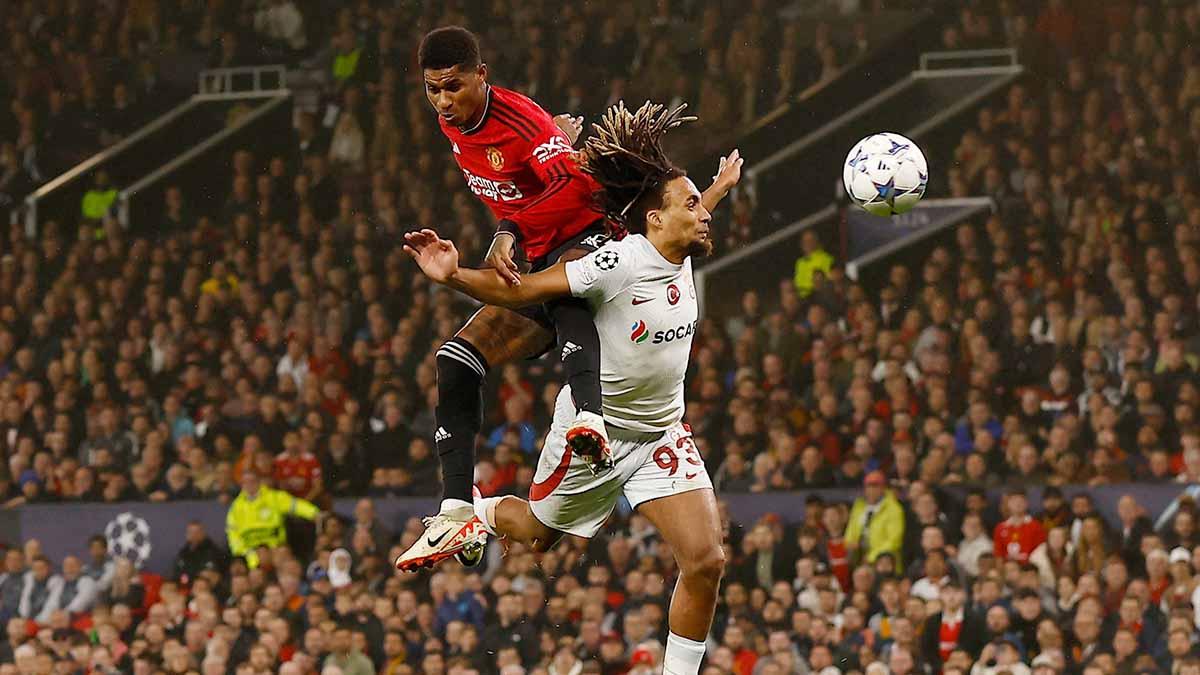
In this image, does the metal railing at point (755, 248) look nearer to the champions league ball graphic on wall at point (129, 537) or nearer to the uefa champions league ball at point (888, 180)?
the champions league ball graphic on wall at point (129, 537)

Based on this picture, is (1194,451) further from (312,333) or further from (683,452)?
(312,333)

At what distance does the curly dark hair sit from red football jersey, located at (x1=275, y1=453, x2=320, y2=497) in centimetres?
987

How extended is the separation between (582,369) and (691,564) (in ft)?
3.30

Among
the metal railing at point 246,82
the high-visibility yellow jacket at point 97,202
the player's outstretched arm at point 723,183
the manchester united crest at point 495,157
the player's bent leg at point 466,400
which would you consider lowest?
the player's bent leg at point 466,400

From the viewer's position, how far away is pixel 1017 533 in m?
14.6

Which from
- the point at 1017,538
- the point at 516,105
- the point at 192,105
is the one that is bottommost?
the point at 1017,538

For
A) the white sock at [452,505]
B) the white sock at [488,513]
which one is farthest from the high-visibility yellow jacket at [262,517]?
the white sock at [452,505]

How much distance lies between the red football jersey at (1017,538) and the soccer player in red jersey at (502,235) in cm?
689

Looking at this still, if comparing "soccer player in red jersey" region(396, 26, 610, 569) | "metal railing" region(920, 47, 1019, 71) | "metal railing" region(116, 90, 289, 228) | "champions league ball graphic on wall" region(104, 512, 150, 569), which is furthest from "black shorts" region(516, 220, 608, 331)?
"metal railing" region(116, 90, 289, 228)

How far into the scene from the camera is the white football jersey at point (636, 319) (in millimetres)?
8125

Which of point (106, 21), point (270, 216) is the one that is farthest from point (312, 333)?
point (106, 21)

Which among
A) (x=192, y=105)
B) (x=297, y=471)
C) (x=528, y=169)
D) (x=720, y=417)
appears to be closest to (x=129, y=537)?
(x=297, y=471)

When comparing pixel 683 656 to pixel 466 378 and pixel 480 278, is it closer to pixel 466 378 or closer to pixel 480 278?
pixel 466 378

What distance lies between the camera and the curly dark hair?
26.9ft
